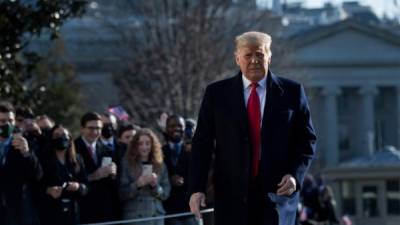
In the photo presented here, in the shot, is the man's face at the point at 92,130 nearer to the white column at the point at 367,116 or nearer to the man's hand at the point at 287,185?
the man's hand at the point at 287,185

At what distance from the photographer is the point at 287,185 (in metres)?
11.8

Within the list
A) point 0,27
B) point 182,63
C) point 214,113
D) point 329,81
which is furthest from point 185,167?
point 329,81

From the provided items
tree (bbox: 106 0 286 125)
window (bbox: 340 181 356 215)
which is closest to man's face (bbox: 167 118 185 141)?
window (bbox: 340 181 356 215)

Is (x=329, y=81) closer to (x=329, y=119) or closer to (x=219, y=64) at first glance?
(x=329, y=119)

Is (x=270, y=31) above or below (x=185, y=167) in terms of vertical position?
above

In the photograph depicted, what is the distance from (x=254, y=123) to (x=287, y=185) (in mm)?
541

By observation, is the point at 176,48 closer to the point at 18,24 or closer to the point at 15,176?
the point at 18,24

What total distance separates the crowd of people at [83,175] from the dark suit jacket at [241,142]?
5.10 meters

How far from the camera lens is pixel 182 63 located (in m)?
57.8

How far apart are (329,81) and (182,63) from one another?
5852 centimetres

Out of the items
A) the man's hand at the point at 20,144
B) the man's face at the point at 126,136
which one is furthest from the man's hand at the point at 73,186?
the man's face at the point at 126,136

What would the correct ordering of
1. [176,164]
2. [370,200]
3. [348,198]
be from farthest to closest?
[348,198] < [370,200] < [176,164]

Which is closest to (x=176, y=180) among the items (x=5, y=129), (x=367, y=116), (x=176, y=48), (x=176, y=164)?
(x=176, y=164)

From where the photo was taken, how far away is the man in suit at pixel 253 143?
11.9 meters
